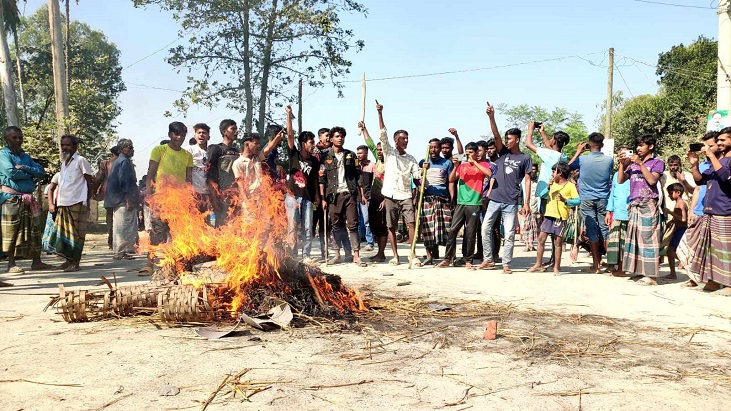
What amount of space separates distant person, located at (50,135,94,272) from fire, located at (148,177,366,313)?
175cm

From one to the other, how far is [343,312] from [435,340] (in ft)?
3.71

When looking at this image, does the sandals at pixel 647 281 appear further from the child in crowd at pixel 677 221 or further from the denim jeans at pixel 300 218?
the denim jeans at pixel 300 218

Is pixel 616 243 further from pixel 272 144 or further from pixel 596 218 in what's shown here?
pixel 272 144

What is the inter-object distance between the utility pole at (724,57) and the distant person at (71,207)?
12.1m

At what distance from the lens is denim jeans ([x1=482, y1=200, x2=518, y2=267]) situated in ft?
28.2

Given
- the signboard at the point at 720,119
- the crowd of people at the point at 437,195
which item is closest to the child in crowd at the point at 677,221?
the crowd of people at the point at 437,195

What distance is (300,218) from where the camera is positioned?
31.7 feet

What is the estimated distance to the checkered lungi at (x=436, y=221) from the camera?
984 cm

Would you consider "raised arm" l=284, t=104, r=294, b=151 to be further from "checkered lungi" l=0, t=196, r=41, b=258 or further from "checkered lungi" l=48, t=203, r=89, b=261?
"checkered lungi" l=0, t=196, r=41, b=258

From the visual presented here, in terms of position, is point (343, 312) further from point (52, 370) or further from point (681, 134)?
point (681, 134)

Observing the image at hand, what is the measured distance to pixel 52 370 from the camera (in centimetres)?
369

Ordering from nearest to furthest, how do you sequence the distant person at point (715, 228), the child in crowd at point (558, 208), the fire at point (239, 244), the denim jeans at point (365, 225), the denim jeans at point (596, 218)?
the fire at point (239, 244) → the distant person at point (715, 228) → the child in crowd at point (558, 208) → the denim jeans at point (596, 218) → the denim jeans at point (365, 225)

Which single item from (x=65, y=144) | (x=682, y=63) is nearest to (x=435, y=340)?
(x=65, y=144)

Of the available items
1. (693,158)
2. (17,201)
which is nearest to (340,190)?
(17,201)
